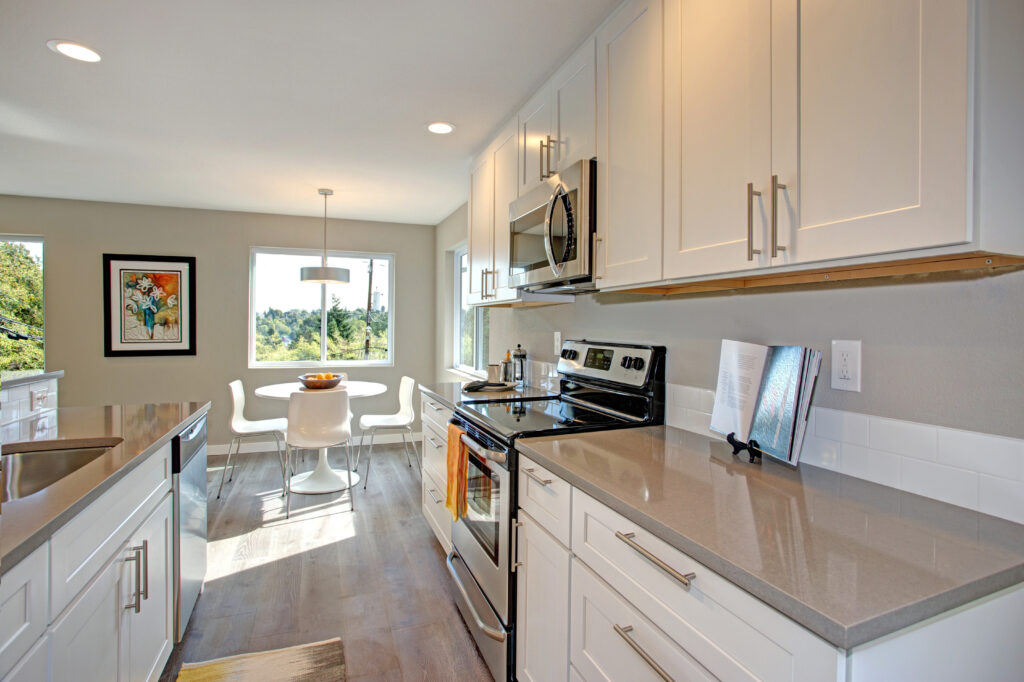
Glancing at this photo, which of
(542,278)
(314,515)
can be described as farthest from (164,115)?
(314,515)

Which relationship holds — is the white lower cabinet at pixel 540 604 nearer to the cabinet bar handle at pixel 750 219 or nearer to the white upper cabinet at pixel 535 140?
the cabinet bar handle at pixel 750 219

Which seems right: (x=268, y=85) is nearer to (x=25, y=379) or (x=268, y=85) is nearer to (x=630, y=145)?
(x=630, y=145)

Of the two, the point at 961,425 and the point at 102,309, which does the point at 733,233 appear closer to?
the point at 961,425

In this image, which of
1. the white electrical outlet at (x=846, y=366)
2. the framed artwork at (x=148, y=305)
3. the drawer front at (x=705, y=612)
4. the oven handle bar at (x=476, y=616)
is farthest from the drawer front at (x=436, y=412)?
the framed artwork at (x=148, y=305)

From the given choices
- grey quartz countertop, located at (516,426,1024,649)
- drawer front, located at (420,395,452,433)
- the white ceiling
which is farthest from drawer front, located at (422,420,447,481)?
the white ceiling

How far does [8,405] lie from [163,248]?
1.87 meters

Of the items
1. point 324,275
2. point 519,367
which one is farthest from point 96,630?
point 324,275

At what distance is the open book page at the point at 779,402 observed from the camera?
1.32m

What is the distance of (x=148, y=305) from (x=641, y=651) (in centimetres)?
515

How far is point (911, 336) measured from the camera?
1192 millimetres

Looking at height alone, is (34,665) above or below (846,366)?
below

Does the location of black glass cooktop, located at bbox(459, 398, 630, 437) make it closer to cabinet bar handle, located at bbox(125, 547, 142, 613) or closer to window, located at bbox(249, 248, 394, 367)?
cabinet bar handle, located at bbox(125, 547, 142, 613)

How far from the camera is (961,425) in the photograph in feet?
3.64

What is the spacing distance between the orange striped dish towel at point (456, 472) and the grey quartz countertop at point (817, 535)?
780mm
